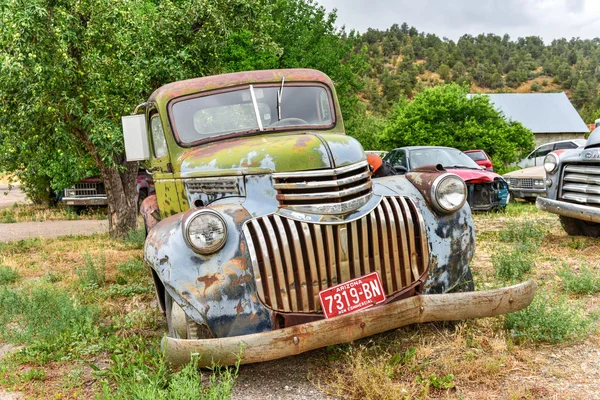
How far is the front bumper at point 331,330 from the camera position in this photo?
122 inches

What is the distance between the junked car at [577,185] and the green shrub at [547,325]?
115 inches

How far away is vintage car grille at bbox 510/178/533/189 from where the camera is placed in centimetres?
1383

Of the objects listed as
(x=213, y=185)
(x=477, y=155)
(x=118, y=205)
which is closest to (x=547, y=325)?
(x=213, y=185)

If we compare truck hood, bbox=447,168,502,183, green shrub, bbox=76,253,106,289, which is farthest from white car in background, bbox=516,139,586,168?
green shrub, bbox=76,253,106,289

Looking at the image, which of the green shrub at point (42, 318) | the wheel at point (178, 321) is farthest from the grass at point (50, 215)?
the wheel at point (178, 321)

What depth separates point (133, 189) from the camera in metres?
10.8

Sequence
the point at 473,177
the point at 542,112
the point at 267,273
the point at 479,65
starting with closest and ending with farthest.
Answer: the point at 267,273, the point at 473,177, the point at 542,112, the point at 479,65

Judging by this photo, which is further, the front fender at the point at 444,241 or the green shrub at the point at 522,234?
the green shrub at the point at 522,234

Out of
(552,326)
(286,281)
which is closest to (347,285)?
(286,281)

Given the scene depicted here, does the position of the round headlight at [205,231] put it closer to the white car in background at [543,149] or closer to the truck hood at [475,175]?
the truck hood at [475,175]

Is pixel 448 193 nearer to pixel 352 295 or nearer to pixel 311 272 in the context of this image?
pixel 352 295

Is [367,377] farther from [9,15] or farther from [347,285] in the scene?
[9,15]

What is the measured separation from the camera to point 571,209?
6.72 metres

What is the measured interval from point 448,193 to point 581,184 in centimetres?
394
